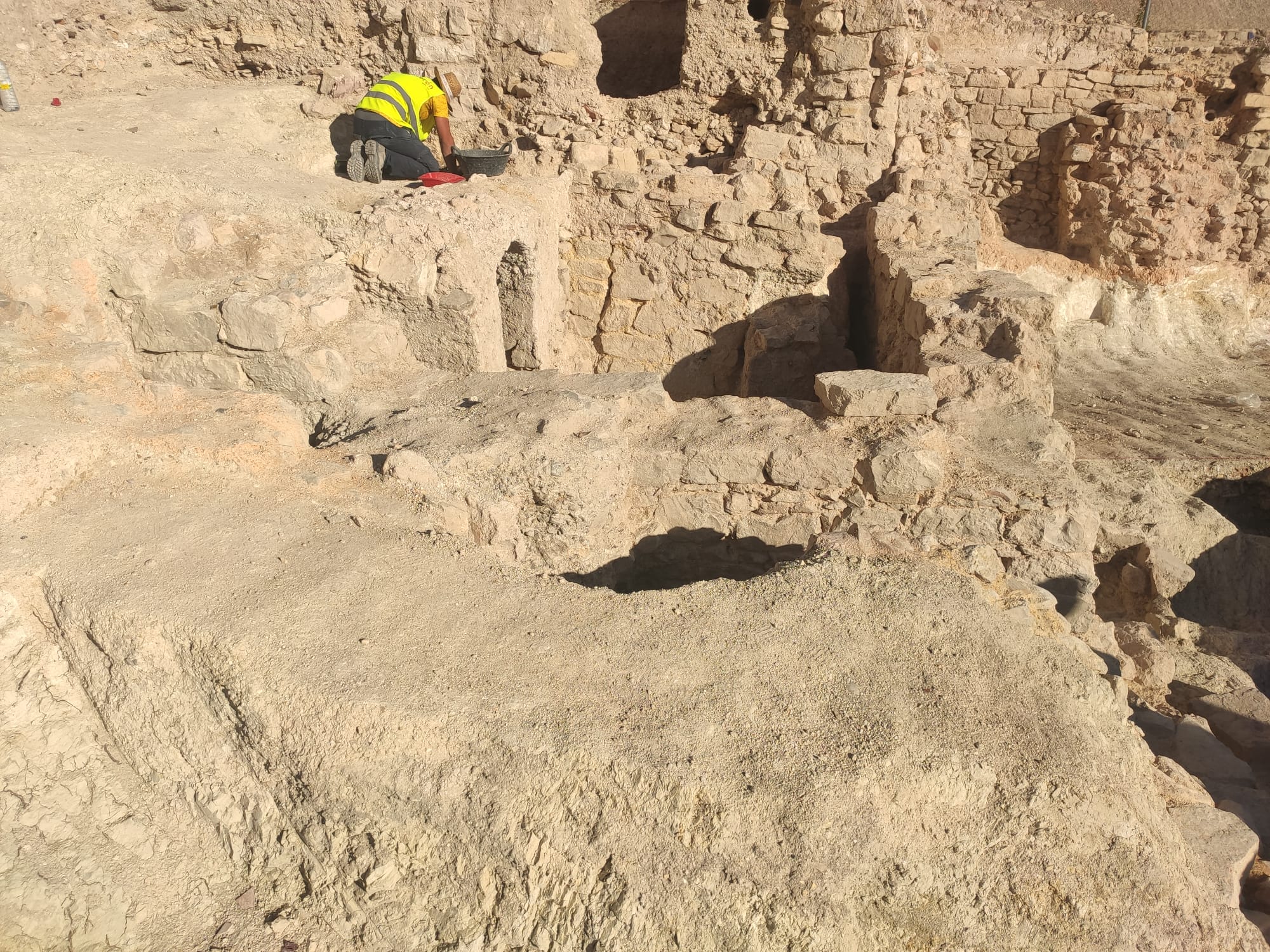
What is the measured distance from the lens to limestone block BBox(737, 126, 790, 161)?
662 cm

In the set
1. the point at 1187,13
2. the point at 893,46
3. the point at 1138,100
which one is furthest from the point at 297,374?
the point at 1187,13

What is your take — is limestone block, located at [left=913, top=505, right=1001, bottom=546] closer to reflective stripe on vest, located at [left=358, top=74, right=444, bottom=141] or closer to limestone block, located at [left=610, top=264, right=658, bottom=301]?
limestone block, located at [left=610, top=264, right=658, bottom=301]

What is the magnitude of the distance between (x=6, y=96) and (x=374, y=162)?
226 centimetres

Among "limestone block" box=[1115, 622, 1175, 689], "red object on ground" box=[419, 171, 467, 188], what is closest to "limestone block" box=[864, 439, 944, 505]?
"limestone block" box=[1115, 622, 1175, 689]

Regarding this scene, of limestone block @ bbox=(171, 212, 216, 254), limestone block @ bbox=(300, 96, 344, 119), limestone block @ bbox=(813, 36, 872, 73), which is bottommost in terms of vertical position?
limestone block @ bbox=(171, 212, 216, 254)

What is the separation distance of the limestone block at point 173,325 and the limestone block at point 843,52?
4801 millimetres

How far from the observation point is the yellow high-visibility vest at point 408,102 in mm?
5902

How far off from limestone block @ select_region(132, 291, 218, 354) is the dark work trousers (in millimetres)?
2039

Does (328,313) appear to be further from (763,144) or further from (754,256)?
(763,144)

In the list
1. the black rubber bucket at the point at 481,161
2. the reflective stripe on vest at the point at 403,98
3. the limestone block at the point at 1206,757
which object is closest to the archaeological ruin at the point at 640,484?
the limestone block at the point at 1206,757

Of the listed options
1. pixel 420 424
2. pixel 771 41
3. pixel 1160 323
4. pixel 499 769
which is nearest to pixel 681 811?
pixel 499 769

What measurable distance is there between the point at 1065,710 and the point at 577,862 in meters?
1.30

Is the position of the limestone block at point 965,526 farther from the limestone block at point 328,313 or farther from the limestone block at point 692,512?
the limestone block at point 328,313

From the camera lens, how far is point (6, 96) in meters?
Result: 5.47
